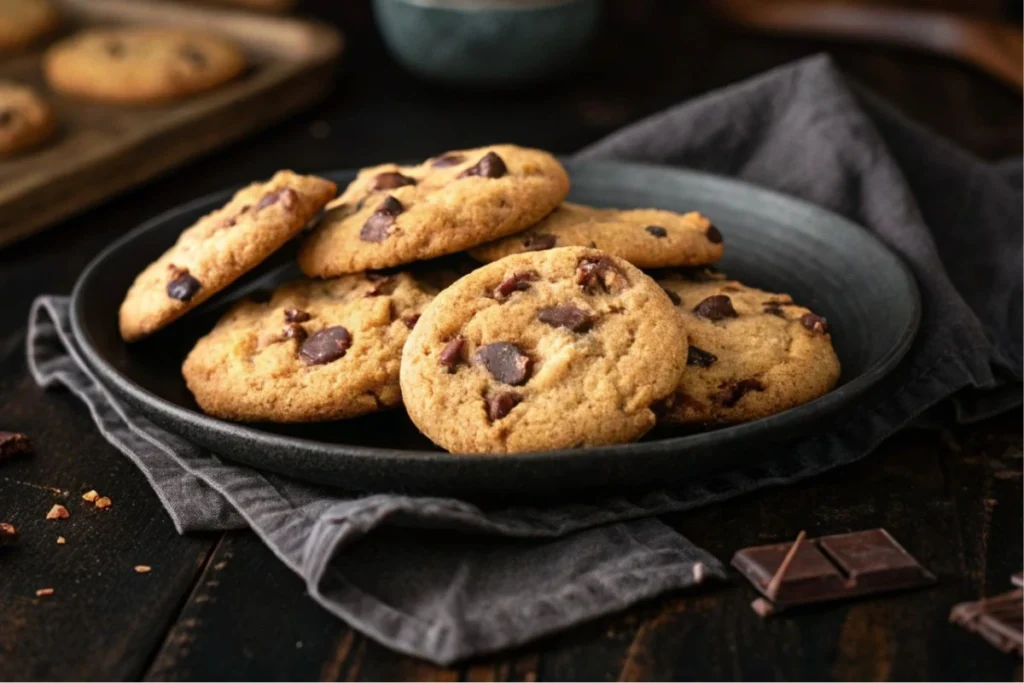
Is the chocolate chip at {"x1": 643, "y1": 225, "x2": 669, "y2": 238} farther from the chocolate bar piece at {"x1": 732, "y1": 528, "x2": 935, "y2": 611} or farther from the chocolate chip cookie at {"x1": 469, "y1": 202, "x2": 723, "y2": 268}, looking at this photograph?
the chocolate bar piece at {"x1": 732, "y1": 528, "x2": 935, "y2": 611}

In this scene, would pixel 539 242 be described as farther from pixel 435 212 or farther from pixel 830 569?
pixel 830 569

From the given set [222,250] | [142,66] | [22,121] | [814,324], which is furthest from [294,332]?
[142,66]

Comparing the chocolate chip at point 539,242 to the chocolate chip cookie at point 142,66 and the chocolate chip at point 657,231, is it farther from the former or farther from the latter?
the chocolate chip cookie at point 142,66

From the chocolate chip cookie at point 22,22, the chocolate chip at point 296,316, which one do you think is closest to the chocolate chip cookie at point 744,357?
the chocolate chip at point 296,316

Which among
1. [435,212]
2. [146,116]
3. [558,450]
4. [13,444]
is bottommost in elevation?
[146,116]

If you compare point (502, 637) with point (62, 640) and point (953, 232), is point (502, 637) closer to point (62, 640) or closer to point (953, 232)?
point (62, 640)

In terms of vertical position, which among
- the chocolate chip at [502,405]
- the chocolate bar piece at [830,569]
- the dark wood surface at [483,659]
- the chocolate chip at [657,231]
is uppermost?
the chocolate chip at [657,231]

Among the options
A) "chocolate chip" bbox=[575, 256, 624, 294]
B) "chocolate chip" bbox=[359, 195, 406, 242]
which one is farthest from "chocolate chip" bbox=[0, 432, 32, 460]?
"chocolate chip" bbox=[575, 256, 624, 294]
